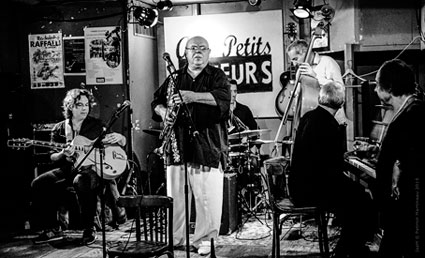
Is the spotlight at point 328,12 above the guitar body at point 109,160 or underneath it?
above

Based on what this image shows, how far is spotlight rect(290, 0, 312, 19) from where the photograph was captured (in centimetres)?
680

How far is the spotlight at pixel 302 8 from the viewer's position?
6800 mm

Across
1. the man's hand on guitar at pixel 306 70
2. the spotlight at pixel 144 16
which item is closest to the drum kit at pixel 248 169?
the man's hand on guitar at pixel 306 70

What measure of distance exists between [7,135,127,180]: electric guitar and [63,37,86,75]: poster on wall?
146cm

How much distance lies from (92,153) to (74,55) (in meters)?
1.73

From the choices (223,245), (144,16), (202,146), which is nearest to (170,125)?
(202,146)

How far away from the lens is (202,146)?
16.8 feet

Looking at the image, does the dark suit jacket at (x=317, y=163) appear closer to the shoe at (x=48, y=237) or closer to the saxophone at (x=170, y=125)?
the saxophone at (x=170, y=125)

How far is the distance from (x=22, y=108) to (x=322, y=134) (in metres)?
4.36

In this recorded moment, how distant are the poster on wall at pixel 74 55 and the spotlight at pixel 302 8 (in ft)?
9.07

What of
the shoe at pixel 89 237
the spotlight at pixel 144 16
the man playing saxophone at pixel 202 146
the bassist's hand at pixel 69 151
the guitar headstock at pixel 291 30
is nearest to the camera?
the man playing saxophone at pixel 202 146

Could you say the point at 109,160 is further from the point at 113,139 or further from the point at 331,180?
the point at 331,180

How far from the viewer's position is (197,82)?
5.18 metres

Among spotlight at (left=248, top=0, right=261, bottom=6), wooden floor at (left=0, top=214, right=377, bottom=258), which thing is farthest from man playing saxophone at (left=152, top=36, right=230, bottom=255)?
spotlight at (left=248, top=0, right=261, bottom=6)
